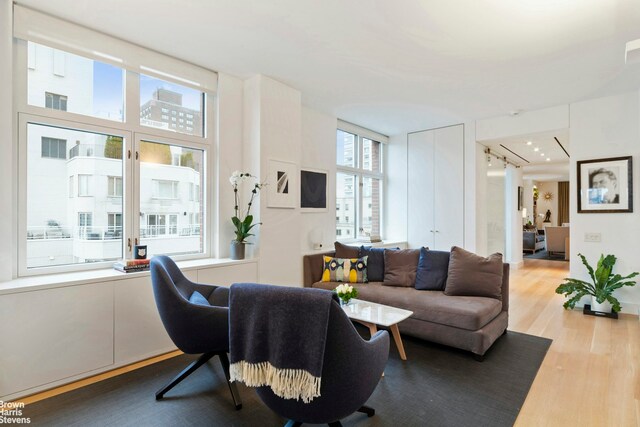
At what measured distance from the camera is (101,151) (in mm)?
2959

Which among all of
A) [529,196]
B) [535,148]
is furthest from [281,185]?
[529,196]

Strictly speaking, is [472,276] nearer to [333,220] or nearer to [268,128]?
[333,220]

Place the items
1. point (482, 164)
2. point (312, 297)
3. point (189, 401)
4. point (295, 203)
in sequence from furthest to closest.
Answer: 1. point (482, 164)
2. point (295, 203)
3. point (189, 401)
4. point (312, 297)

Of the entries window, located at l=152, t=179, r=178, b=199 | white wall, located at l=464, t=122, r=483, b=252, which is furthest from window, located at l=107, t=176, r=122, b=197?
white wall, located at l=464, t=122, r=483, b=252

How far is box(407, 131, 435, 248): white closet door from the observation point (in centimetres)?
588

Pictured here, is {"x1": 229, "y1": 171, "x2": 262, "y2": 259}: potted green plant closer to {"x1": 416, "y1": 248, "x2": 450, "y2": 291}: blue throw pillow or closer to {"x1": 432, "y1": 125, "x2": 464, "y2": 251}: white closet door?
{"x1": 416, "y1": 248, "x2": 450, "y2": 291}: blue throw pillow

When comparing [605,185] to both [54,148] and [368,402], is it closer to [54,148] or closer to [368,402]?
[368,402]

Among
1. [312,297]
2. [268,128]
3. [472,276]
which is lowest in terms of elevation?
[472,276]

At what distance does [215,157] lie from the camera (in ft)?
12.2

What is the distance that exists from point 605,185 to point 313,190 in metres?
3.85

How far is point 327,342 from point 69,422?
1787mm

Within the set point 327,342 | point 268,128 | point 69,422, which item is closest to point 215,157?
point 268,128

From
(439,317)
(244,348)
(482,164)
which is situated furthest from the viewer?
(482,164)

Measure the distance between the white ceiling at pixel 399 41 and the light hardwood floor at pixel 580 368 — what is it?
277cm
